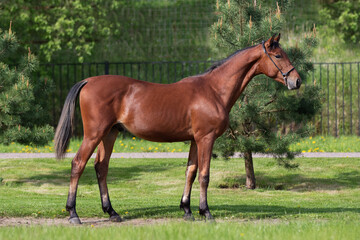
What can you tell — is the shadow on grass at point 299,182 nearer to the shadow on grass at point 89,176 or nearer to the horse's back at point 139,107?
the shadow on grass at point 89,176

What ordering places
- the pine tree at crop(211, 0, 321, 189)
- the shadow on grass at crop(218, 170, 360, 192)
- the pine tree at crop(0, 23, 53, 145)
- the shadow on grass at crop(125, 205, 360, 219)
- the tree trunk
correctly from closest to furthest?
the shadow on grass at crop(125, 205, 360, 219)
the pine tree at crop(211, 0, 321, 189)
the pine tree at crop(0, 23, 53, 145)
the tree trunk
the shadow on grass at crop(218, 170, 360, 192)

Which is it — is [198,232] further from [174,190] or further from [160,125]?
[174,190]

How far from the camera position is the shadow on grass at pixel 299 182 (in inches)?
488

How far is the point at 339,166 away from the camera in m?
13.7

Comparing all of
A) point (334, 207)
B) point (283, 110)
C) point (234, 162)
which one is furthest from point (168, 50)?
point (334, 207)

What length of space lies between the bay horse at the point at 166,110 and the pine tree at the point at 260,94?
288 cm

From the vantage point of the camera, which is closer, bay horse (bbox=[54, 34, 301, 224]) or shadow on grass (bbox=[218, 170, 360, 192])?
bay horse (bbox=[54, 34, 301, 224])

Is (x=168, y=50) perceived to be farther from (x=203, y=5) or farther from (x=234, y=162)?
(x=234, y=162)

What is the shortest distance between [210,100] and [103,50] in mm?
16246

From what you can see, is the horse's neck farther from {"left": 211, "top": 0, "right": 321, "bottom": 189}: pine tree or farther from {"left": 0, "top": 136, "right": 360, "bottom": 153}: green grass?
{"left": 0, "top": 136, "right": 360, "bottom": 153}: green grass

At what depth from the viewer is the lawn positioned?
22.3ft

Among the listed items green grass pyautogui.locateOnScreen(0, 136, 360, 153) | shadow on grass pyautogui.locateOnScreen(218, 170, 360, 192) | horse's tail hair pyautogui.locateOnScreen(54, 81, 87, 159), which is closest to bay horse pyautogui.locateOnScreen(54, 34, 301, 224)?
horse's tail hair pyautogui.locateOnScreen(54, 81, 87, 159)

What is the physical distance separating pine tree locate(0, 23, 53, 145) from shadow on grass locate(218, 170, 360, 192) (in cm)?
393

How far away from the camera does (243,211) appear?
9.11 meters
